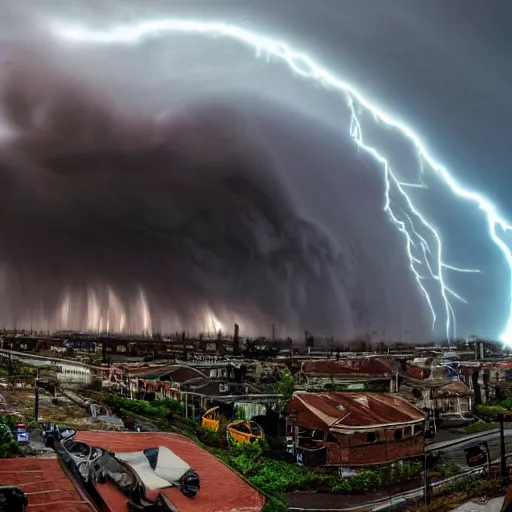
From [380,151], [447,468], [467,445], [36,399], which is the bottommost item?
[447,468]

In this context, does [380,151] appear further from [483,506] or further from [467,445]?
[483,506]

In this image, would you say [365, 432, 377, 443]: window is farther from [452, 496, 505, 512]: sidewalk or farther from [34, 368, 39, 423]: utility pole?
[34, 368, 39, 423]: utility pole

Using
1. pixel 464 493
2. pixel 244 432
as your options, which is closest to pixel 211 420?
pixel 244 432

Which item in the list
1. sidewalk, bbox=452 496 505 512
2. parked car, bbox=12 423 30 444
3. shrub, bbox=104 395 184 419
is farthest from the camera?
sidewalk, bbox=452 496 505 512

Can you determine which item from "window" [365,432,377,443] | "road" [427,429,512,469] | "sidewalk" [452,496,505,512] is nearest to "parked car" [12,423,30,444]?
"window" [365,432,377,443]

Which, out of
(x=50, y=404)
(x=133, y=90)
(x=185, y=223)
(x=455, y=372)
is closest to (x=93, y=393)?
(x=50, y=404)

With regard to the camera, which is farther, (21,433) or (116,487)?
(21,433)
